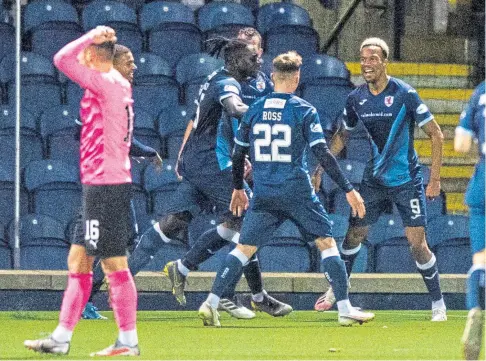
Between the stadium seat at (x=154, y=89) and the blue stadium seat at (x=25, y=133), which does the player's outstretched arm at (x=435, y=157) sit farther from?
the blue stadium seat at (x=25, y=133)

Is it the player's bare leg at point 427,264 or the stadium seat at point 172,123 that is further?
the stadium seat at point 172,123

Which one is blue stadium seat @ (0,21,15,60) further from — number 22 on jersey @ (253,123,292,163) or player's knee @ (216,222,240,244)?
number 22 on jersey @ (253,123,292,163)

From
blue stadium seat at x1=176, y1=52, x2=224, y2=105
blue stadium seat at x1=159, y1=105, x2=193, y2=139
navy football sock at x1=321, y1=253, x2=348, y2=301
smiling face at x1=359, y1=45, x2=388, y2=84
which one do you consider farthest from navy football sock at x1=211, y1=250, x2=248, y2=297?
blue stadium seat at x1=176, y1=52, x2=224, y2=105

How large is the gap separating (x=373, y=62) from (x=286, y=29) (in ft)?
14.2

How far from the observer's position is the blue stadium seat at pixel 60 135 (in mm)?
13164

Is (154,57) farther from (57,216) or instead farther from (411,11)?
(411,11)

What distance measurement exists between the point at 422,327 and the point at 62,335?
3352 millimetres

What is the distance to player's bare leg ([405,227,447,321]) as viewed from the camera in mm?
10695

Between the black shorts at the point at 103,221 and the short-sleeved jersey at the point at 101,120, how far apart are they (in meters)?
0.06

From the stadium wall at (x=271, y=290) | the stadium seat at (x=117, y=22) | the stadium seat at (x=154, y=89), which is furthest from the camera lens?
the stadium seat at (x=117, y=22)

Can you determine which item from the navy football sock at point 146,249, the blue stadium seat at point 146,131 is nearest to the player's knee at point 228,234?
the navy football sock at point 146,249

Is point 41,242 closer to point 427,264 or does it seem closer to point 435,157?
point 427,264

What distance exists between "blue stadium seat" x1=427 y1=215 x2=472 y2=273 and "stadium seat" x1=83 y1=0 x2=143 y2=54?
3533 millimetres

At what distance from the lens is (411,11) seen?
628 inches
